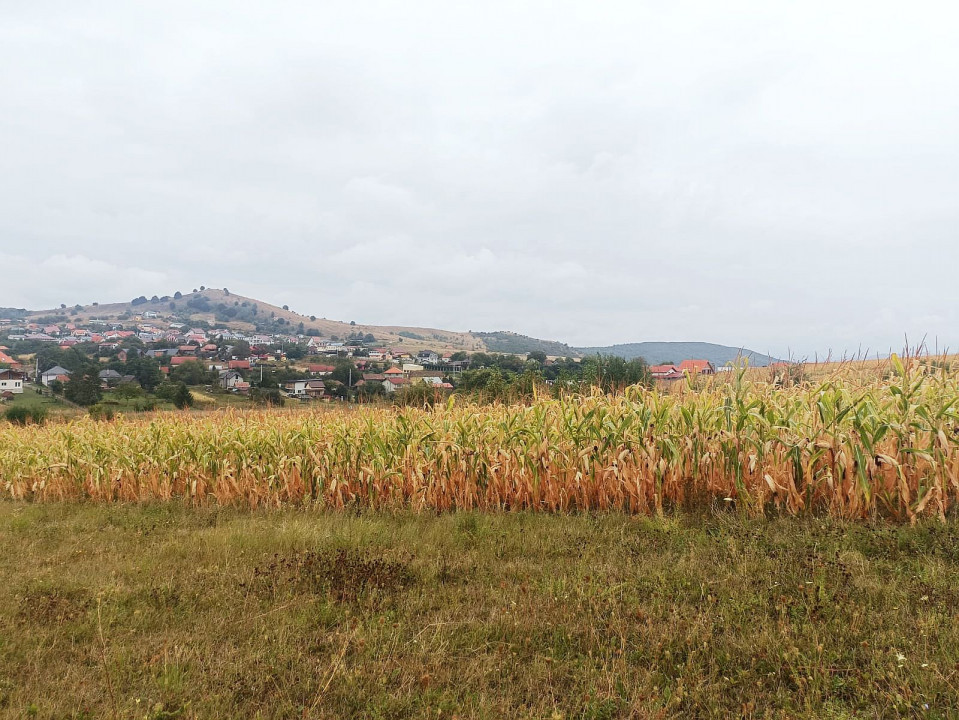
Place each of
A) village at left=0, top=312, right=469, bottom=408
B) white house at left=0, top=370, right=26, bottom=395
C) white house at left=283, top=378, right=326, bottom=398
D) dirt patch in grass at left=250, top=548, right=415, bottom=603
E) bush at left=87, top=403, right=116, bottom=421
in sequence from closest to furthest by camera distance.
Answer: dirt patch in grass at left=250, top=548, right=415, bottom=603 < bush at left=87, top=403, right=116, bottom=421 < white house at left=283, top=378, right=326, bottom=398 < village at left=0, top=312, right=469, bottom=408 < white house at left=0, top=370, right=26, bottom=395

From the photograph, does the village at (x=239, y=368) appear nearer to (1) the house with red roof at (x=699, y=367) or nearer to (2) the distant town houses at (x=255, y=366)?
(2) the distant town houses at (x=255, y=366)

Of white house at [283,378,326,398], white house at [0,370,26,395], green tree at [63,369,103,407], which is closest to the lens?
white house at [283,378,326,398]

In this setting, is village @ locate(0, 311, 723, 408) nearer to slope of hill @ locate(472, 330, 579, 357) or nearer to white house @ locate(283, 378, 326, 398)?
white house @ locate(283, 378, 326, 398)

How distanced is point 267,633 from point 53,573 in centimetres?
295

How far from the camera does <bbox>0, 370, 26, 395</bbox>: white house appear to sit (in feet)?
252

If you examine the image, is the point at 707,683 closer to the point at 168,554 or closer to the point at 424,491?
the point at 424,491

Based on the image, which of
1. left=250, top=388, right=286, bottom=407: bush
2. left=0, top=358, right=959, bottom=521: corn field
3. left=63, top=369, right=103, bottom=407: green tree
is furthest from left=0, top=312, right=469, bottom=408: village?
left=0, top=358, right=959, bottom=521: corn field

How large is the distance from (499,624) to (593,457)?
3.33 m

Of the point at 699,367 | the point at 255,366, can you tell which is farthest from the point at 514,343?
the point at 699,367

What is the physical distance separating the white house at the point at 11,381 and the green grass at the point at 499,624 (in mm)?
95060

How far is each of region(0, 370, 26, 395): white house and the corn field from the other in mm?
90346

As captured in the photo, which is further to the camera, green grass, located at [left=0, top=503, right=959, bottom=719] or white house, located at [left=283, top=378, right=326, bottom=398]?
white house, located at [left=283, top=378, right=326, bottom=398]

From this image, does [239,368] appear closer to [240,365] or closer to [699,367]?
[240,365]

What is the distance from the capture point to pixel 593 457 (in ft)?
21.4
